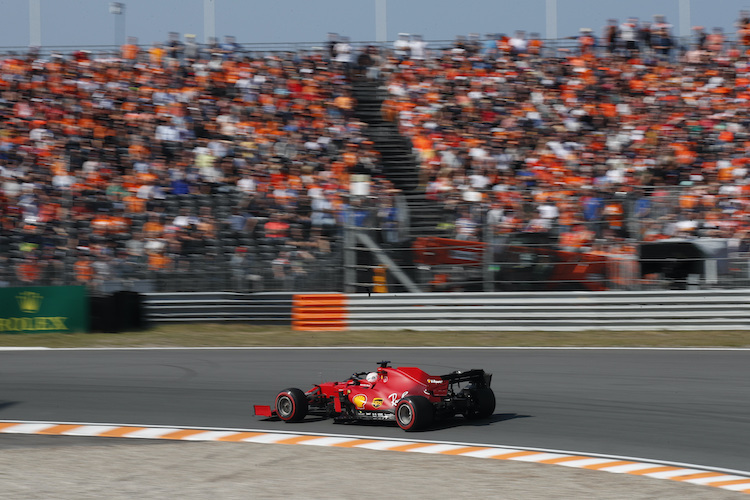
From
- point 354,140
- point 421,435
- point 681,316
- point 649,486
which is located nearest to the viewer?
point 649,486

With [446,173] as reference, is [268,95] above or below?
above

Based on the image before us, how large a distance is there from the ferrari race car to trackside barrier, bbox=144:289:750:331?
6897 millimetres

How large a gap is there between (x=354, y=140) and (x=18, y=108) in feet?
22.6

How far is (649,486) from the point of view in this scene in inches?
220

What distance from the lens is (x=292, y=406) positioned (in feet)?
25.9

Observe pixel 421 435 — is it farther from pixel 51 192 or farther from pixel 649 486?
pixel 51 192

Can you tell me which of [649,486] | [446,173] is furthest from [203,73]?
[649,486]

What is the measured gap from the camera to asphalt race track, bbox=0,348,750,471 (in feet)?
23.6

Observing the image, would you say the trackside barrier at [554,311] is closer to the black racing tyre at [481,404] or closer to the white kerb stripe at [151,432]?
the black racing tyre at [481,404]

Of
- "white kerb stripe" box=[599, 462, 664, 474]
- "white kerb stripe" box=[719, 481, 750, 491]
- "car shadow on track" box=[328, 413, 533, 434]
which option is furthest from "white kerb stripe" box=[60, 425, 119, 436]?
"white kerb stripe" box=[719, 481, 750, 491]

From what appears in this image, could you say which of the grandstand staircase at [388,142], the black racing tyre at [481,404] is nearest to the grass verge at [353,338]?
the grandstand staircase at [388,142]

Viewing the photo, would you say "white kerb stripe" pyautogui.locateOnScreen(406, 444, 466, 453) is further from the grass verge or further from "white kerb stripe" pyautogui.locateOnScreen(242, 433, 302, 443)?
the grass verge

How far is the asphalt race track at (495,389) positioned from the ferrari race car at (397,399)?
0.11 m

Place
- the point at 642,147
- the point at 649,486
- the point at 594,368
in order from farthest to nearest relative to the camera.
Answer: the point at 642,147
the point at 594,368
the point at 649,486
